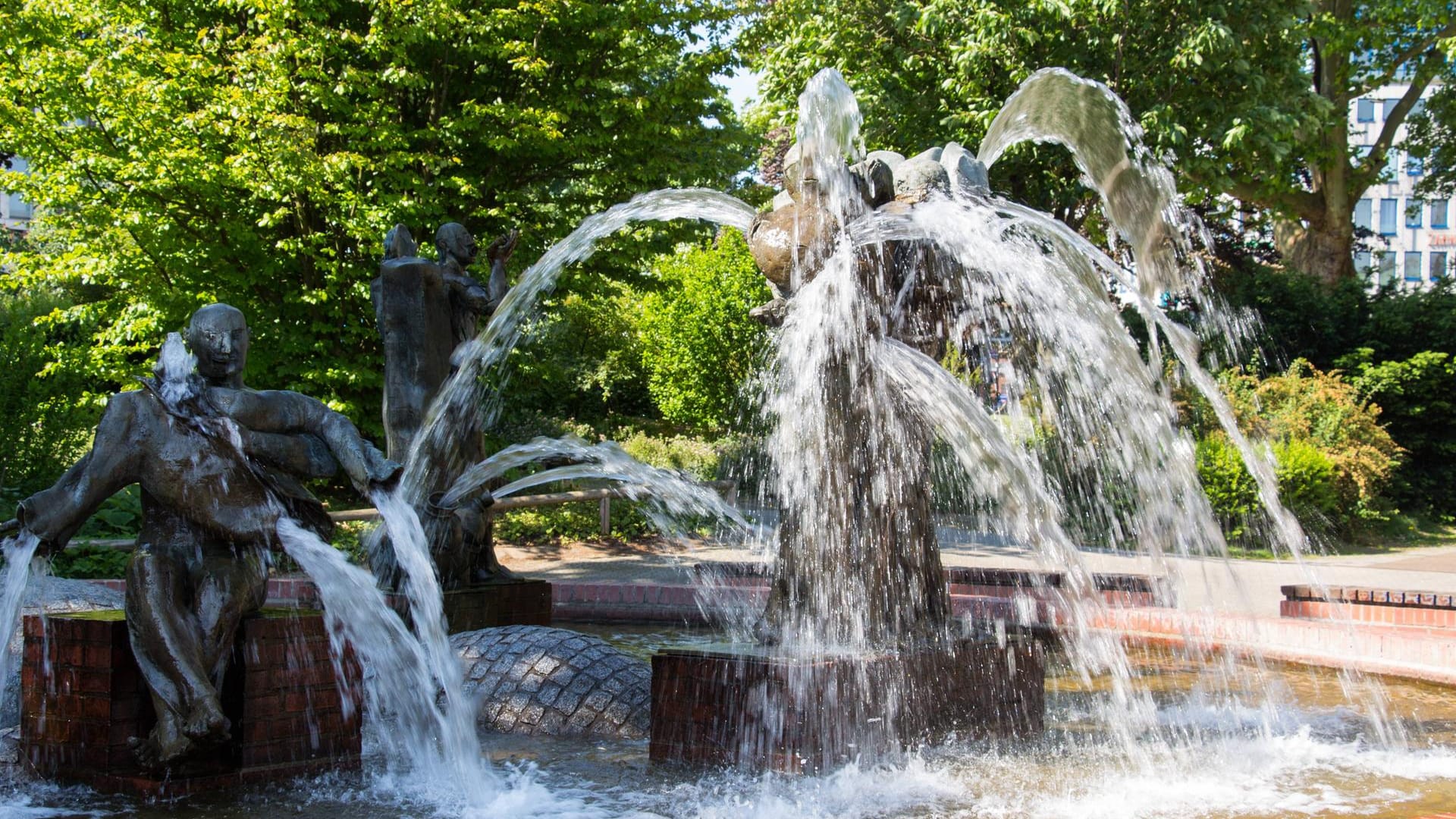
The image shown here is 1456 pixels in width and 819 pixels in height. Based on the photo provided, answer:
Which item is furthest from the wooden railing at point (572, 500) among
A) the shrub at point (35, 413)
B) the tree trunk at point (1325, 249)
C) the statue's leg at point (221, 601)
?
the tree trunk at point (1325, 249)

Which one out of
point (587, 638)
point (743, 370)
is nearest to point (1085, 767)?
point (587, 638)

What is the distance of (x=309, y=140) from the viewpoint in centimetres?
1744

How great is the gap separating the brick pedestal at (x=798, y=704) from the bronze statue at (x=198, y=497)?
154 cm

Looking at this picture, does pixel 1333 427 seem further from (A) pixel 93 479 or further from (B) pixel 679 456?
(A) pixel 93 479

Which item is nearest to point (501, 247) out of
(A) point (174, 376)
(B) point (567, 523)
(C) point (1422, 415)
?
(A) point (174, 376)

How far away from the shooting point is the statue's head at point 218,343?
195 inches

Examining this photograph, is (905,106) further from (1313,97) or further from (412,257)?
(412,257)

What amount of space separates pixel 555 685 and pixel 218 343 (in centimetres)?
237

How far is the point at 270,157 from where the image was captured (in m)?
16.7

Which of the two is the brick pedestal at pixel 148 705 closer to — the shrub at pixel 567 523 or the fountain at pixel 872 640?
the fountain at pixel 872 640

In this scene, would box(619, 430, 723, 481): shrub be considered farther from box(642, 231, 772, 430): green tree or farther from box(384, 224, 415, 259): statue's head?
box(384, 224, 415, 259): statue's head

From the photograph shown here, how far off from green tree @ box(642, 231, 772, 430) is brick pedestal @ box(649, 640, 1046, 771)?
75.9ft

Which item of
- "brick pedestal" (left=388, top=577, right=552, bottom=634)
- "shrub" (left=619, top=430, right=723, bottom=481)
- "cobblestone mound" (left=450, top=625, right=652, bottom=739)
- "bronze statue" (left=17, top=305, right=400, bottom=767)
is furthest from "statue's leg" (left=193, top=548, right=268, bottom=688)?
"shrub" (left=619, top=430, right=723, bottom=481)

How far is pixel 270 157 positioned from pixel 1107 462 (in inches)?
537
